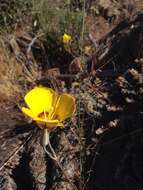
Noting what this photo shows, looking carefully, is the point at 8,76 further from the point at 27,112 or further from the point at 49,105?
the point at 27,112

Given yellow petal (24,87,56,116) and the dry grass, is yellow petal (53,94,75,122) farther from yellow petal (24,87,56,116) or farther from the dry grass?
the dry grass

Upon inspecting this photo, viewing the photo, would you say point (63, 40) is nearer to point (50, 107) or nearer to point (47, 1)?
point (47, 1)

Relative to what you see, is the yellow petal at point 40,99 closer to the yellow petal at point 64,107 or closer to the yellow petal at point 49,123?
the yellow petal at point 64,107

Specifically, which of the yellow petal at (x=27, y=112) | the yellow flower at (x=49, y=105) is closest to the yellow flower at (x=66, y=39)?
the yellow flower at (x=49, y=105)

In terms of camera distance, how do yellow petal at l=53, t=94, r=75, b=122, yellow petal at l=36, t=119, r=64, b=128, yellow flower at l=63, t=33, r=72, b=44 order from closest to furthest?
1. yellow petal at l=36, t=119, r=64, b=128
2. yellow petal at l=53, t=94, r=75, b=122
3. yellow flower at l=63, t=33, r=72, b=44

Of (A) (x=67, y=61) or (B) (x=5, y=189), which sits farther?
(A) (x=67, y=61)

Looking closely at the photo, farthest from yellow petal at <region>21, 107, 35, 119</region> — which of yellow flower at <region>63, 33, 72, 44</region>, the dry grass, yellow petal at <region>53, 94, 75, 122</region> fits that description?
yellow flower at <region>63, 33, 72, 44</region>

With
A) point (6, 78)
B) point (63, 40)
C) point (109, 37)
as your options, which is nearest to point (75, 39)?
point (63, 40)

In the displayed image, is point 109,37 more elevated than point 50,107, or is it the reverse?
point 50,107

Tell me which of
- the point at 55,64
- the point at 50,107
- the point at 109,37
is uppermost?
the point at 50,107
